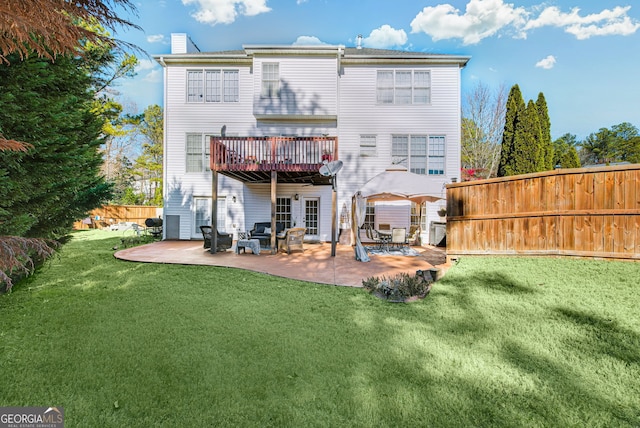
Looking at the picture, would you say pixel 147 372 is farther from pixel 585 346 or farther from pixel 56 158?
pixel 585 346

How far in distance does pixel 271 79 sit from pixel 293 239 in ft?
25.0

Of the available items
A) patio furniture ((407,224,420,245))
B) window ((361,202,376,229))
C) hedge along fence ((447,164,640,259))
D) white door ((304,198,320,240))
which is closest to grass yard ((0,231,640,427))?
hedge along fence ((447,164,640,259))

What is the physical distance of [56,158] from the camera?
A: 15.2 ft

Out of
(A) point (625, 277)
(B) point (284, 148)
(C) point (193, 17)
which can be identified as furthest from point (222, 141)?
(A) point (625, 277)

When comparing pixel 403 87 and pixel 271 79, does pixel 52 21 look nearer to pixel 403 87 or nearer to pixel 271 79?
pixel 271 79

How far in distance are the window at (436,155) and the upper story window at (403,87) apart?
A: 71.2 inches

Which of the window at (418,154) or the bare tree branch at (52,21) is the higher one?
the window at (418,154)

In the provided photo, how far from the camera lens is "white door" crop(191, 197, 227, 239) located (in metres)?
13.3

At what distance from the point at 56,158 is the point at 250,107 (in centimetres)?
939

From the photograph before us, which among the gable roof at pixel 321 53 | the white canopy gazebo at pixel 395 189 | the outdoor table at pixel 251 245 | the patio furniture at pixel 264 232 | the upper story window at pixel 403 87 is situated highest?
the gable roof at pixel 321 53

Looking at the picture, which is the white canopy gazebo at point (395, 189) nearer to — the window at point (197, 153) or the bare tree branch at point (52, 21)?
the bare tree branch at point (52, 21)

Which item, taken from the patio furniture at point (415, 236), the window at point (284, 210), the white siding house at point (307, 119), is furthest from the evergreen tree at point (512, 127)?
the window at point (284, 210)

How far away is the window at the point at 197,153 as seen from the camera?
1320 cm

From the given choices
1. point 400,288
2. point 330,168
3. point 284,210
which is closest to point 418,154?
point 330,168
